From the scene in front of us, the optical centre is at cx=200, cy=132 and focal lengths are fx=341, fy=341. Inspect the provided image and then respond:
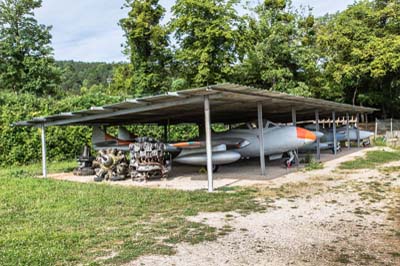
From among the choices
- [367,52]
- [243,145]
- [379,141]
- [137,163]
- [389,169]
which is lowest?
[389,169]

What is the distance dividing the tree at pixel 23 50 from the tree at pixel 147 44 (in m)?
6.75

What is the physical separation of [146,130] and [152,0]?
1440 cm

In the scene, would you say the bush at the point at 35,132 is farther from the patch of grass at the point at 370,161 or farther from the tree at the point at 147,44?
the patch of grass at the point at 370,161

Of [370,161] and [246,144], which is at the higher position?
[246,144]

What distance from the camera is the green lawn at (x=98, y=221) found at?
4411mm

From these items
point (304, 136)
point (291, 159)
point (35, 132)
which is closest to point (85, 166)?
point (35, 132)

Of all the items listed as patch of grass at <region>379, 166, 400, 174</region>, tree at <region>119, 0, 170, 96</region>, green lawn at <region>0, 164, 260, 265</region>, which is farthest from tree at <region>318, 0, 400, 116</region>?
green lawn at <region>0, 164, 260, 265</region>

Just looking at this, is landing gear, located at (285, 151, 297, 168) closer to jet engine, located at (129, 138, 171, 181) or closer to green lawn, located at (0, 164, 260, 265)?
jet engine, located at (129, 138, 171, 181)

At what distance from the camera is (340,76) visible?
30.2 metres

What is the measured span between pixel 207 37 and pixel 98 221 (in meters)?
21.7

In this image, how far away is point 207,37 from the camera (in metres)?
25.7

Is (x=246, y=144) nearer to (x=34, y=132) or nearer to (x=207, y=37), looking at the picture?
(x=34, y=132)

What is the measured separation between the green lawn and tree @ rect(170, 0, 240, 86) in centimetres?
1785

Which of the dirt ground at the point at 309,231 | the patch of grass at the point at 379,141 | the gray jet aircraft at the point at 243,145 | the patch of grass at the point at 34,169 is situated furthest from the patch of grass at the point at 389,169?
the patch of grass at the point at 379,141
